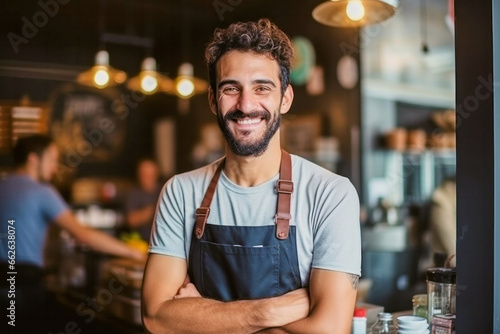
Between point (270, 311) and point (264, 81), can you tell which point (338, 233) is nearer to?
point (270, 311)

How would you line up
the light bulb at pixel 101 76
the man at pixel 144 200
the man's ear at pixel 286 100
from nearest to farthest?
1. the man's ear at pixel 286 100
2. the light bulb at pixel 101 76
3. the man at pixel 144 200

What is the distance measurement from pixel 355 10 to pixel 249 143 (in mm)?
1218

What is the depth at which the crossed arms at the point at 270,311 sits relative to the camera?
1.87m

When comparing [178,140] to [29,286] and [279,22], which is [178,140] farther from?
[29,286]

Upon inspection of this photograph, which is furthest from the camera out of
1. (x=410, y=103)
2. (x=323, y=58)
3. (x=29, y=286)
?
(x=410, y=103)

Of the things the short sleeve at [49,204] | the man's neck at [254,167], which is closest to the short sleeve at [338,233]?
the man's neck at [254,167]

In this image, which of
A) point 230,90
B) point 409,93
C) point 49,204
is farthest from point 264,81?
point 409,93

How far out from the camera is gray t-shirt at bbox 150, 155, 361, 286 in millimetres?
1942

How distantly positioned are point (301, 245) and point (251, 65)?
689mm

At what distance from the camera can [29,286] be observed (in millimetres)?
4215

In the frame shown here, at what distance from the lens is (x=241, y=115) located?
6.69 ft

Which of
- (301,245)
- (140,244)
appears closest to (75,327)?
(140,244)

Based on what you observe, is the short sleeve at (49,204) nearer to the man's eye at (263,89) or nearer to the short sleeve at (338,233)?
the man's eye at (263,89)

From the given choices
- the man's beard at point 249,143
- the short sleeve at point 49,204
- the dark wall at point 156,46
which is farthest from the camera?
the dark wall at point 156,46
